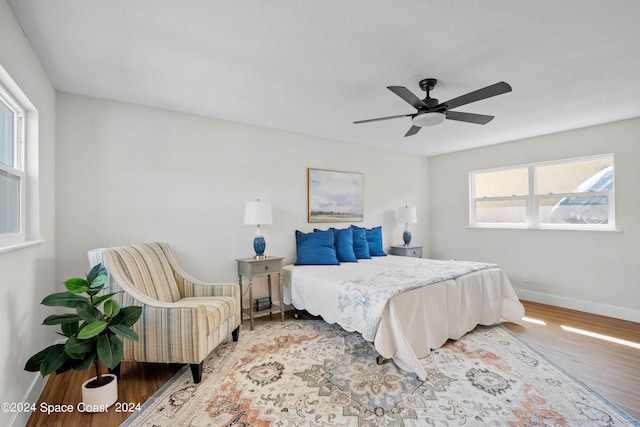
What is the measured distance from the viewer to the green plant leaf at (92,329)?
1.69 m

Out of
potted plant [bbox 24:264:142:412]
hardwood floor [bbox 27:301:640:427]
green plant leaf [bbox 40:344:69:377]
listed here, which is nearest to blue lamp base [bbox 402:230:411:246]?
hardwood floor [bbox 27:301:640:427]

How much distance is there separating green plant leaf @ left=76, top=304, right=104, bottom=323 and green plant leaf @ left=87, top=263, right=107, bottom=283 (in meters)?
0.21

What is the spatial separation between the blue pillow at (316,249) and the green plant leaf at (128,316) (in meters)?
2.01

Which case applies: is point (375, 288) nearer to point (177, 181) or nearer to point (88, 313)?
point (88, 313)

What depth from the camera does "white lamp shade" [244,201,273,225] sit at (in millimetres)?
3330

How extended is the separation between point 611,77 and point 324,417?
3390 millimetres

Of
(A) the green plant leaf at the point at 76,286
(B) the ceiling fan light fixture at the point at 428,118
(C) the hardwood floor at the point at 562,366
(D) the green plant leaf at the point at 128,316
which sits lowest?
(C) the hardwood floor at the point at 562,366

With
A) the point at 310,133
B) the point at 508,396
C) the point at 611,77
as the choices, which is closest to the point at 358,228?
the point at 310,133

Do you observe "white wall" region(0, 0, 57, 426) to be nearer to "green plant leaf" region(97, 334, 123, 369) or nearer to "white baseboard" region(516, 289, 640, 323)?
"green plant leaf" region(97, 334, 123, 369)

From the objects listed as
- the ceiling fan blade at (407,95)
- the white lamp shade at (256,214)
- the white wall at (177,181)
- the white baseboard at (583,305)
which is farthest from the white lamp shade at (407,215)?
the ceiling fan blade at (407,95)

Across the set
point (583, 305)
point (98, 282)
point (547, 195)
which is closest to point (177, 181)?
point (98, 282)

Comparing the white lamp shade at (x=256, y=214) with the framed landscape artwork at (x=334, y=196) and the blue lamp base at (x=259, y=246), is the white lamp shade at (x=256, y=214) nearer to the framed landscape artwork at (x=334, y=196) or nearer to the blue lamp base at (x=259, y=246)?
the blue lamp base at (x=259, y=246)

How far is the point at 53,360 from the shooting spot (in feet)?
5.67

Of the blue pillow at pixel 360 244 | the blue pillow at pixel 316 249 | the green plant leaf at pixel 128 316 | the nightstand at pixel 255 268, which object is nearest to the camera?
the green plant leaf at pixel 128 316
